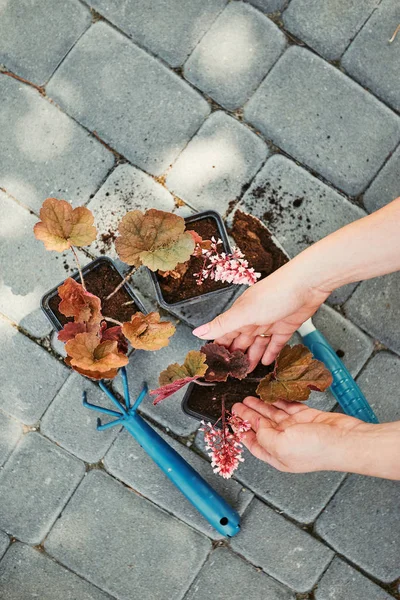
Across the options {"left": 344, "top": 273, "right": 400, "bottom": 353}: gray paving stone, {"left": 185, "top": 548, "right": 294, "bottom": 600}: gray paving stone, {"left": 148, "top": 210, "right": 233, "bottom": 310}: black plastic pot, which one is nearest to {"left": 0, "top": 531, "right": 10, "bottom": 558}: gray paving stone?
{"left": 185, "top": 548, "right": 294, "bottom": 600}: gray paving stone

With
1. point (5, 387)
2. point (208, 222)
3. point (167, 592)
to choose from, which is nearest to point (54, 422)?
point (5, 387)

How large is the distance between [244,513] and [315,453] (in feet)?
2.04

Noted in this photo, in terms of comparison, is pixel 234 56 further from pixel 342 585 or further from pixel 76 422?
pixel 342 585

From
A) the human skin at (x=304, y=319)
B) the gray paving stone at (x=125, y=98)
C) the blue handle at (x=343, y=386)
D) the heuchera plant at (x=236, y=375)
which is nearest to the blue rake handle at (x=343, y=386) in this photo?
the blue handle at (x=343, y=386)

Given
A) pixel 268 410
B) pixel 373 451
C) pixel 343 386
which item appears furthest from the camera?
pixel 343 386

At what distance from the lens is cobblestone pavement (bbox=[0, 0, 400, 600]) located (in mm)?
2035

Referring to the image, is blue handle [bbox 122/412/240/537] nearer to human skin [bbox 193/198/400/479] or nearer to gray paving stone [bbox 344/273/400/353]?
human skin [bbox 193/198/400/479]

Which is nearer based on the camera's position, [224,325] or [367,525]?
[224,325]

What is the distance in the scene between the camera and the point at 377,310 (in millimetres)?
2092

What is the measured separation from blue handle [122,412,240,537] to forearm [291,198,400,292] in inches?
29.7

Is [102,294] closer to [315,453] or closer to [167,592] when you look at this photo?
[315,453]

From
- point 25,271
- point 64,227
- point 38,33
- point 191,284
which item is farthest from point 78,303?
point 38,33

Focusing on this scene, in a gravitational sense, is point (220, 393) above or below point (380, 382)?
below

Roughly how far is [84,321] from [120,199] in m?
0.63
